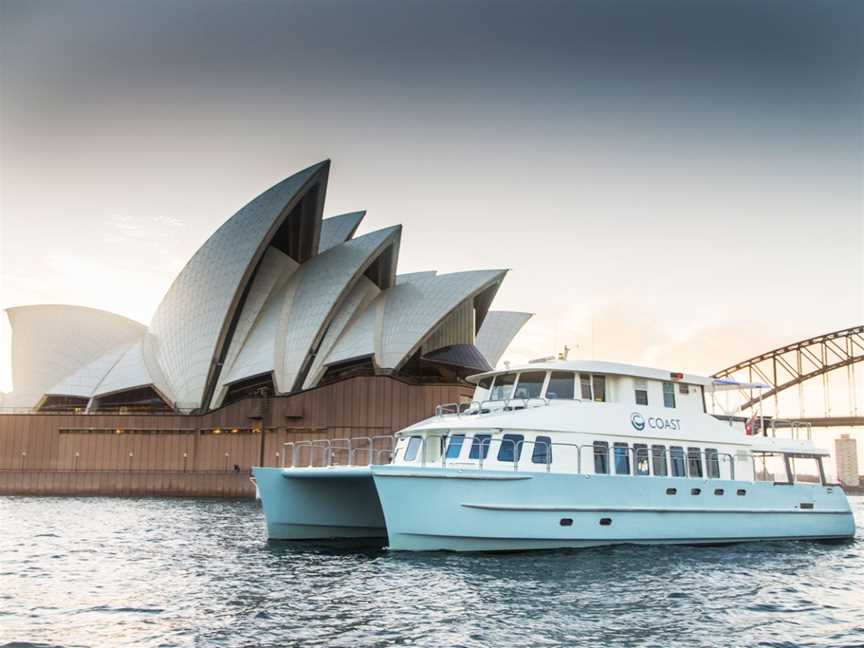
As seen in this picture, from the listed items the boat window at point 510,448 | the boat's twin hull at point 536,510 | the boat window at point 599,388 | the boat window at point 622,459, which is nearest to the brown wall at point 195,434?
the boat's twin hull at point 536,510

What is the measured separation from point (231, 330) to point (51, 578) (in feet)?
131

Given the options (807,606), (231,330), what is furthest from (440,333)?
(807,606)

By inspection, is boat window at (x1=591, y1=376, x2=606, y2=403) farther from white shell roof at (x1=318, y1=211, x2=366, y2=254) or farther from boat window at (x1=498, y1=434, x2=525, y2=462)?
white shell roof at (x1=318, y1=211, x2=366, y2=254)

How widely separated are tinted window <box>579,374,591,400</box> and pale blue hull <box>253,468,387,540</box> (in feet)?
20.0

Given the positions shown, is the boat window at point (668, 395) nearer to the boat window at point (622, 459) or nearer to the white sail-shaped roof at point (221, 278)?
the boat window at point (622, 459)

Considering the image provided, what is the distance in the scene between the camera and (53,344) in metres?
62.2

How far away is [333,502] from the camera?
890 inches

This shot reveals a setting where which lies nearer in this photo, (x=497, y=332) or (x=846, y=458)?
(x=497, y=332)

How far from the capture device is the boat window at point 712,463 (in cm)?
2240

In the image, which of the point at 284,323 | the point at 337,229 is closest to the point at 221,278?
the point at 284,323

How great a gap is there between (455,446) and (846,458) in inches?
4568

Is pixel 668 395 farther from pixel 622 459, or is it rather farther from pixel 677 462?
pixel 622 459

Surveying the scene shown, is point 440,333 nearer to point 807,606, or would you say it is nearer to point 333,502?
point 333,502

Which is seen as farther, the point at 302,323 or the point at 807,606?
the point at 302,323
